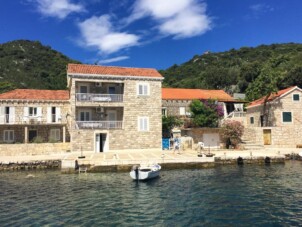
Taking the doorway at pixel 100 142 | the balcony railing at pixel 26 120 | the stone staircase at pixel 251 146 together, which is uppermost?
the balcony railing at pixel 26 120

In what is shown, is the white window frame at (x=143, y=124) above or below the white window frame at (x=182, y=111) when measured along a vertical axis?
below

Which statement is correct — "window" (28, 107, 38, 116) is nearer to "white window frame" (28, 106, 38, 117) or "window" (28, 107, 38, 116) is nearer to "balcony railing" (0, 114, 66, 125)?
"white window frame" (28, 106, 38, 117)

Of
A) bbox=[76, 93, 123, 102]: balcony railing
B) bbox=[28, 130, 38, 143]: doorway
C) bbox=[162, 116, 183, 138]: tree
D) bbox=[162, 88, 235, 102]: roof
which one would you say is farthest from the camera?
bbox=[162, 88, 235, 102]: roof

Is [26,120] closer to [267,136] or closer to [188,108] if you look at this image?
[188,108]

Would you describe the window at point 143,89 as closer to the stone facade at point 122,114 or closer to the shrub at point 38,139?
the stone facade at point 122,114

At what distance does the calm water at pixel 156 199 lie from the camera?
11711 mm

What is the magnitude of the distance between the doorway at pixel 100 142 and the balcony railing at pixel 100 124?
104 cm

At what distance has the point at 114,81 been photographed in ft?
110

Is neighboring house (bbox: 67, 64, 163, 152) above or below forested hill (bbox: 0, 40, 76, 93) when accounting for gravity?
below

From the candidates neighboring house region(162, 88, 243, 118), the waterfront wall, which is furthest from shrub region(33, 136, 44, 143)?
neighboring house region(162, 88, 243, 118)

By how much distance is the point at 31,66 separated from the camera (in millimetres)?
80562

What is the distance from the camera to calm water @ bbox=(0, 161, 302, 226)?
11.7 m

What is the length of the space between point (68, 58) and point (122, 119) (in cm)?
6381

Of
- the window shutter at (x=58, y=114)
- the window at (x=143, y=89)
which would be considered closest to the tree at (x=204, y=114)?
the window at (x=143, y=89)
